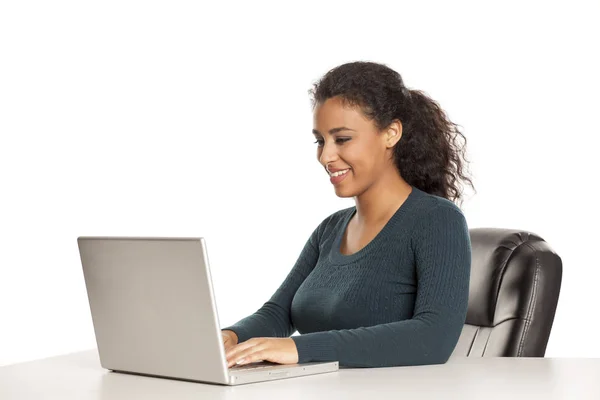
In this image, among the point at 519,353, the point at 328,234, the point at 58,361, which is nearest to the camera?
the point at 58,361

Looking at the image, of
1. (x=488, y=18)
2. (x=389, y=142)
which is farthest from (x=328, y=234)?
(x=488, y=18)

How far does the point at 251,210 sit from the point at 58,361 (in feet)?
8.25

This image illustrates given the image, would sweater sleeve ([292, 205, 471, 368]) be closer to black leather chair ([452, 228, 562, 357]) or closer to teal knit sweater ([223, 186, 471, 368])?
teal knit sweater ([223, 186, 471, 368])

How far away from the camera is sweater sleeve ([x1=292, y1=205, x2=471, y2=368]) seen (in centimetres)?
188

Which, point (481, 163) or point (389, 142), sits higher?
point (389, 142)

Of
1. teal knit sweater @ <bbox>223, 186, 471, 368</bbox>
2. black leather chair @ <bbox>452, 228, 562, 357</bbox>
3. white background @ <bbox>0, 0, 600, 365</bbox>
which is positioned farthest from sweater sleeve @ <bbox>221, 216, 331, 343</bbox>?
white background @ <bbox>0, 0, 600, 365</bbox>

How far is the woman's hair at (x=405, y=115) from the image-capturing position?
2312mm

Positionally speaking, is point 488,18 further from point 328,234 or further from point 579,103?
point 328,234

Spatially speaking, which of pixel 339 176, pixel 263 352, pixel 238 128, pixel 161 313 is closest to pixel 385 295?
pixel 339 176

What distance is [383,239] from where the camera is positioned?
2.26 metres

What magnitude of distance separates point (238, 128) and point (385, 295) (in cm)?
252

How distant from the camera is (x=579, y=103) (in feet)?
14.6

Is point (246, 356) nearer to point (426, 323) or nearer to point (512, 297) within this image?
point (426, 323)

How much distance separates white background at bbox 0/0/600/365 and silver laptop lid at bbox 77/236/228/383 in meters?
2.52
